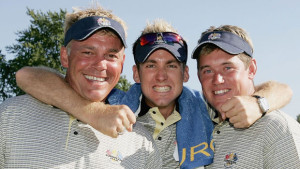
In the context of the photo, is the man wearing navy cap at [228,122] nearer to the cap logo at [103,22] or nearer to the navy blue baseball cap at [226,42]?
the navy blue baseball cap at [226,42]

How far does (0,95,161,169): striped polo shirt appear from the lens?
351cm

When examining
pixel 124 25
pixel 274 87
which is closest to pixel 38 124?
pixel 124 25

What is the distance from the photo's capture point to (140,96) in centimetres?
553

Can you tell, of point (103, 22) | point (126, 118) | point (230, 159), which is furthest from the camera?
point (103, 22)

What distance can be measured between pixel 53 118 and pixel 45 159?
47 cm

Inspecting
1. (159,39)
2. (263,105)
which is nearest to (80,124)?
(159,39)

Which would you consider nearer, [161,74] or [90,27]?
[90,27]

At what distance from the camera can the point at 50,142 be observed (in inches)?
142

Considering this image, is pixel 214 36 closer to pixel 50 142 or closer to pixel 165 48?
pixel 165 48

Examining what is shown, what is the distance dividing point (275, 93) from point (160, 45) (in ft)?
5.68

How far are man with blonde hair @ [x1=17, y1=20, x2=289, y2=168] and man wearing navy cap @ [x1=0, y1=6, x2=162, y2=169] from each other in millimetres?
523

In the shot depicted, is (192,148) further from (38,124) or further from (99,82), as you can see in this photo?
(38,124)

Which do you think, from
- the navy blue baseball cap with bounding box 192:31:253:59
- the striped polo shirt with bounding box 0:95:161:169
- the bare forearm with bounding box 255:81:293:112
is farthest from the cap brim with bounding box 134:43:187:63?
the striped polo shirt with bounding box 0:95:161:169

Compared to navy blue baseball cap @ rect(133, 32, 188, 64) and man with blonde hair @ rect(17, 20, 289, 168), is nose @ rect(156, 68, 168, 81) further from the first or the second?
navy blue baseball cap @ rect(133, 32, 188, 64)
